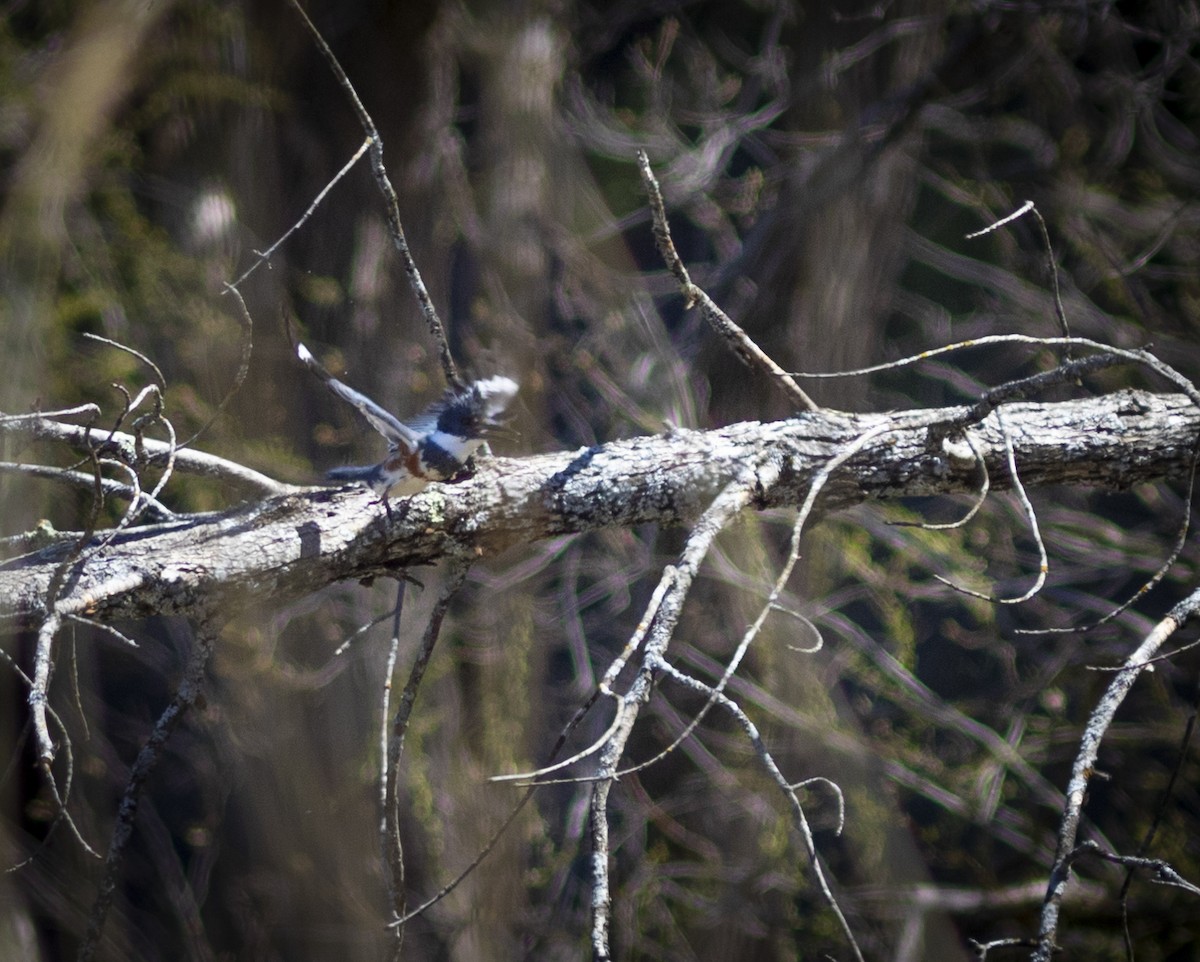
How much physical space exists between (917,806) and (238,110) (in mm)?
2272

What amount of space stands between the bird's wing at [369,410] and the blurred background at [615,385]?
91 centimetres

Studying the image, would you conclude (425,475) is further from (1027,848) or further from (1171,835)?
(1171,835)

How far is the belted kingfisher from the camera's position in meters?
0.88

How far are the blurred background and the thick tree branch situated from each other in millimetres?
835

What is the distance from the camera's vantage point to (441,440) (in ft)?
2.92

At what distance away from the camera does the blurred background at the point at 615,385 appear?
1.83 m

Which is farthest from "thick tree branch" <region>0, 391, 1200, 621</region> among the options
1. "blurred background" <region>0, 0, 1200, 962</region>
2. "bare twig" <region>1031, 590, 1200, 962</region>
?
"blurred background" <region>0, 0, 1200, 962</region>

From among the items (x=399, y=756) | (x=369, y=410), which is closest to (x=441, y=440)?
(x=369, y=410)

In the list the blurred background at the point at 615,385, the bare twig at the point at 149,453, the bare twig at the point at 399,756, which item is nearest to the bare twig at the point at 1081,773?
the bare twig at the point at 399,756

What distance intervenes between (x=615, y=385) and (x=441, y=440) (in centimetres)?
107

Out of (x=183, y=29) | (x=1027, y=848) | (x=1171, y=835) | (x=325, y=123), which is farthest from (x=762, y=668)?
(x=183, y=29)

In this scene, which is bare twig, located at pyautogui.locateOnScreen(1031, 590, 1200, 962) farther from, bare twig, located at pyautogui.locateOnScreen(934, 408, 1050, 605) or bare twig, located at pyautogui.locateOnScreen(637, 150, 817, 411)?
bare twig, located at pyautogui.locateOnScreen(637, 150, 817, 411)

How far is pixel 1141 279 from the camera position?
2.01 m

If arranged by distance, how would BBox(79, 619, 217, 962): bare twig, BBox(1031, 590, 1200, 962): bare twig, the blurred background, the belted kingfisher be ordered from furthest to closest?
1. the blurred background
2. the belted kingfisher
3. BBox(79, 619, 217, 962): bare twig
4. BBox(1031, 590, 1200, 962): bare twig
